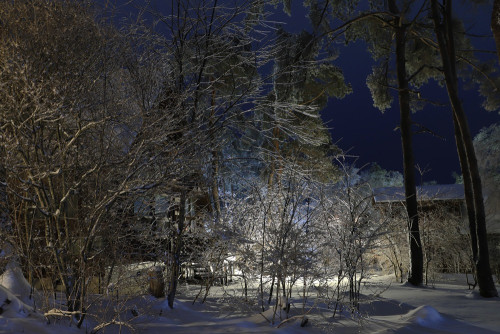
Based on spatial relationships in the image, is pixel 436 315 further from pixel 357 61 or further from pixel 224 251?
pixel 357 61

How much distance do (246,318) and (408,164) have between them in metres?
7.45

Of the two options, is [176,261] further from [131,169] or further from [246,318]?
[131,169]

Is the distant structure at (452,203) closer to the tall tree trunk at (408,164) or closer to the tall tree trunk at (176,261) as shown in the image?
the tall tree trunk at (408,164)

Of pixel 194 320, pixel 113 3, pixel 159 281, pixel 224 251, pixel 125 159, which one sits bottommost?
pixel 194 320

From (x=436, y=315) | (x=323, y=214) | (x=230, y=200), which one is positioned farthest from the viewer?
(x=230, y=200)

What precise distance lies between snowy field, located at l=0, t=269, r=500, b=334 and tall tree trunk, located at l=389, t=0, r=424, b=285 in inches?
130

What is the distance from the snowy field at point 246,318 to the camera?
600 centimetres

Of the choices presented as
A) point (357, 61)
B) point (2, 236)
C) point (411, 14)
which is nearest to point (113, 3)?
point (2, 236)

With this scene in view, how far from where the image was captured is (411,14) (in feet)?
45.6

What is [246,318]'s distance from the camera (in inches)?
295

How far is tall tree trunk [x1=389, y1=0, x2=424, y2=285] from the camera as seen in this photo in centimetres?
1228

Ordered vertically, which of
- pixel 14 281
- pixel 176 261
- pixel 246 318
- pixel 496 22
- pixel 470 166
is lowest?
pixel 246 318

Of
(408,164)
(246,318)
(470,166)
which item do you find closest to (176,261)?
(246,318)

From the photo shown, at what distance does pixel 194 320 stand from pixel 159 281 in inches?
62.4
